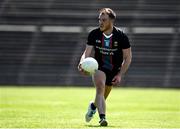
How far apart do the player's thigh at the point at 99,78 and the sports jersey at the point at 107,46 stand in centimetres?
24

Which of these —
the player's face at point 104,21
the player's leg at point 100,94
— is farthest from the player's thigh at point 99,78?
the player's face at point 104,21

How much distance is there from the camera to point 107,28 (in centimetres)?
1121

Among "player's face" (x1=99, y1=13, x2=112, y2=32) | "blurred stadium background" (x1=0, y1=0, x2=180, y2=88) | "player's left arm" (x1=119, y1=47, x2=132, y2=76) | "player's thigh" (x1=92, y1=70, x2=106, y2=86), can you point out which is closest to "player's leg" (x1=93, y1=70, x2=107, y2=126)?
"player's thigh" (x1=92, y1=70, x2=106, y2=86)

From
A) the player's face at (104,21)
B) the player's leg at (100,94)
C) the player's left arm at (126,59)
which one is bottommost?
the player's leg at (100,94)

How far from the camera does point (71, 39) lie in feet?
115

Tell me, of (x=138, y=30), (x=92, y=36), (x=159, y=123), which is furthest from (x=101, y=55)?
(x=138, y=30)

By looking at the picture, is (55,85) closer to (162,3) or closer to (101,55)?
(162,3)

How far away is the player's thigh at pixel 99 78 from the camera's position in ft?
36.1

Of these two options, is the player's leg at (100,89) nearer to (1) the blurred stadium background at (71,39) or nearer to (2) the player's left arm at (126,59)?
(2) the player's left arm at (126,59)

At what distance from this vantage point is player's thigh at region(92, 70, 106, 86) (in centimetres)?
1100

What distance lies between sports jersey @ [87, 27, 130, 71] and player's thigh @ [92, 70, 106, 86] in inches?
9.5

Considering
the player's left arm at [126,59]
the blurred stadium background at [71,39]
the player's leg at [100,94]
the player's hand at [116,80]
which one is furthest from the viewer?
the blurred stadium background at [71,39]

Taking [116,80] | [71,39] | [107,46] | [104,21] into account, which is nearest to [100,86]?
[116,80]

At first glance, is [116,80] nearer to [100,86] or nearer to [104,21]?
[100,86]
